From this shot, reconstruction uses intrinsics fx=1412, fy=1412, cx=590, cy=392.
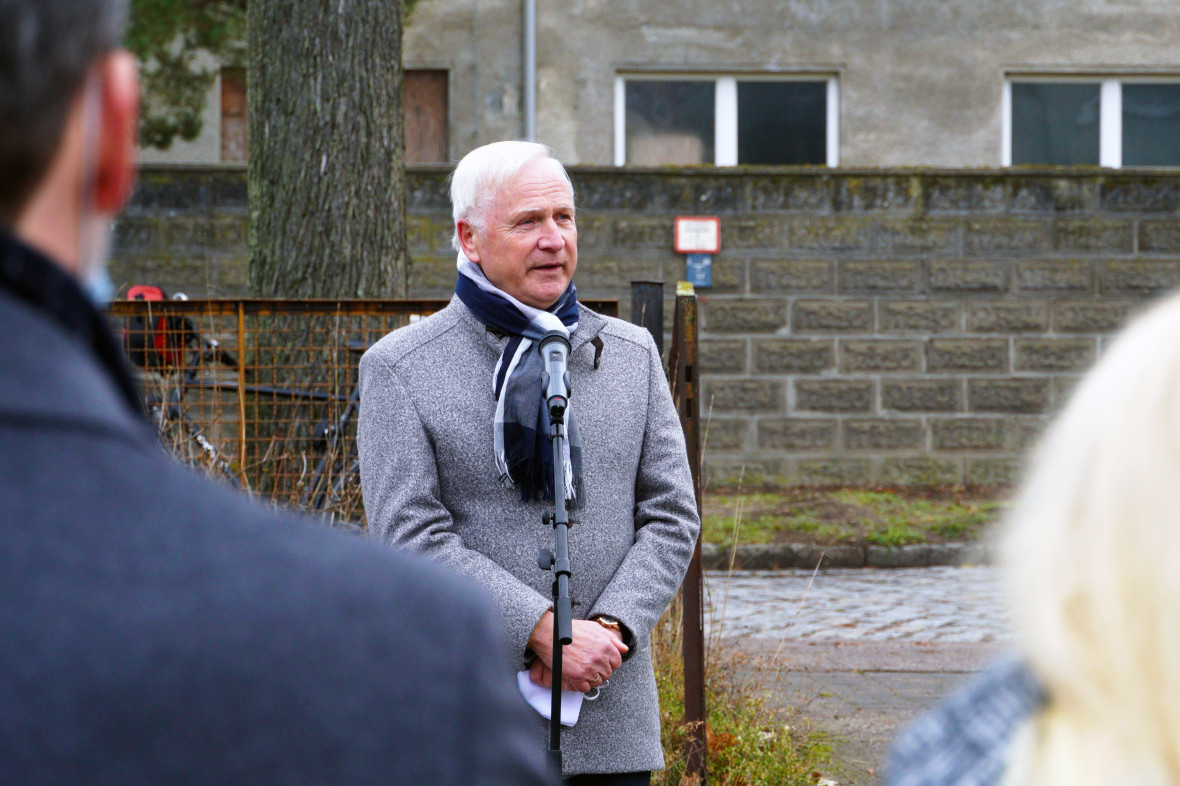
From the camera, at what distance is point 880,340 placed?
1093 cm

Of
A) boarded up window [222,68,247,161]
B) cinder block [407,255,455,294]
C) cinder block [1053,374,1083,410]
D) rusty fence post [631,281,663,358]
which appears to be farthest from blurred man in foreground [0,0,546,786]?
boarded up window [222,68,247,161]

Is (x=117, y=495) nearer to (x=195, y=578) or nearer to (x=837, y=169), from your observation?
(x=195, y=578)

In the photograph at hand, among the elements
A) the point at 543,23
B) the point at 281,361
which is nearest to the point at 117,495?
the point at 281,361

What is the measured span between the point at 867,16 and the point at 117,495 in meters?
14.1

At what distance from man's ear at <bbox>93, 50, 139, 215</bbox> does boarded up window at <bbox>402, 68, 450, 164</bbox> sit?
13542mm

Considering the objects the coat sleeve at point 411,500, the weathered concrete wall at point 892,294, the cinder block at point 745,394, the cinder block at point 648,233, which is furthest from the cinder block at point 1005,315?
the coat sleeve at point 411,500

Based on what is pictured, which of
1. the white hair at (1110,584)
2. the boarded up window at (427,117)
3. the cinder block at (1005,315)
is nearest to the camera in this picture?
the white hair at (1110,584)

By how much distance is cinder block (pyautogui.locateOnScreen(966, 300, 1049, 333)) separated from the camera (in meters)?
10.9

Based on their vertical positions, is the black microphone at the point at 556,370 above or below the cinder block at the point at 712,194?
below

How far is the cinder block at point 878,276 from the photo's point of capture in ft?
35.6

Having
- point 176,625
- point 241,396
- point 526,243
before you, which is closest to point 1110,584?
point 176,625

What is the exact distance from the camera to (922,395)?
1098 centimetres

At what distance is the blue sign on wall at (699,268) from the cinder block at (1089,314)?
8.94ft

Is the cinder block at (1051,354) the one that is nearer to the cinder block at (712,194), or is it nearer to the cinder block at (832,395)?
the cinder block at (832,395)
